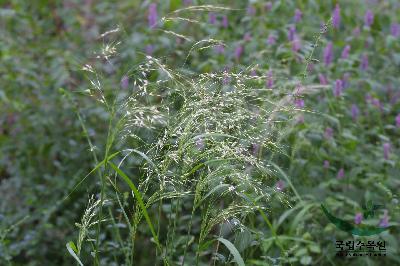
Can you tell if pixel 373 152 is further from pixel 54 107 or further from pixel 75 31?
pixel 75 31

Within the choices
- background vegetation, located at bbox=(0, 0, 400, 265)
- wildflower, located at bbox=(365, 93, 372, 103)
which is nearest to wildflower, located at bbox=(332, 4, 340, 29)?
background vegetation, located at bbox=(0, 0, 400, 265)

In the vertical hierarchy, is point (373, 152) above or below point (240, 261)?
below

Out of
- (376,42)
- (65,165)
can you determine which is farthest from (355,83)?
(65,165)

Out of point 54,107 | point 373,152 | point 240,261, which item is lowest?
point 54,107

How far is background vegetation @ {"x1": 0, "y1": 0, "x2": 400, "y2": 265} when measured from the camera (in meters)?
2.62

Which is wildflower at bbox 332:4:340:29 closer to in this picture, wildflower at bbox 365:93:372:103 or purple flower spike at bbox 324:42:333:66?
purple flower spike at bbox 324:42:333:66

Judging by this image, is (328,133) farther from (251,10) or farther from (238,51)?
(251,10)

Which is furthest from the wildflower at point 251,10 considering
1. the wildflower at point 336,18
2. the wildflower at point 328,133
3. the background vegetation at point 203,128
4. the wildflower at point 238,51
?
the wildflower at point 328,133

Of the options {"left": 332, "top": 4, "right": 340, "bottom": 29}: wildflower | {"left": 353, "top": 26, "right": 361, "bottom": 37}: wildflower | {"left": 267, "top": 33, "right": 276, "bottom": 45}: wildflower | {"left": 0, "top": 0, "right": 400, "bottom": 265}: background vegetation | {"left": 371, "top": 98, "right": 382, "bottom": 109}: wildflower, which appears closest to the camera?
{"left": 0, "top": 0, "right": 400, "bottom": 265}: background vegetation

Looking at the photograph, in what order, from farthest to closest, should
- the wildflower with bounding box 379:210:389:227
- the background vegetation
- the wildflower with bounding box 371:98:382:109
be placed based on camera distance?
the wildflower with bounding box 371:98:382:109 → the background vegetation → the wildflower with bounding box 379:210:389:227

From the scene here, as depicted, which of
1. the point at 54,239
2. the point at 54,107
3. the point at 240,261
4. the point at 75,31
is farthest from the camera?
the point at 75,31

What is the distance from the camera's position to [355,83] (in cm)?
339

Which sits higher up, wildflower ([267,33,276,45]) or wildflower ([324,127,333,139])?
wildflower ([267,33,276,45])

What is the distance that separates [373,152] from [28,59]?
216cm
